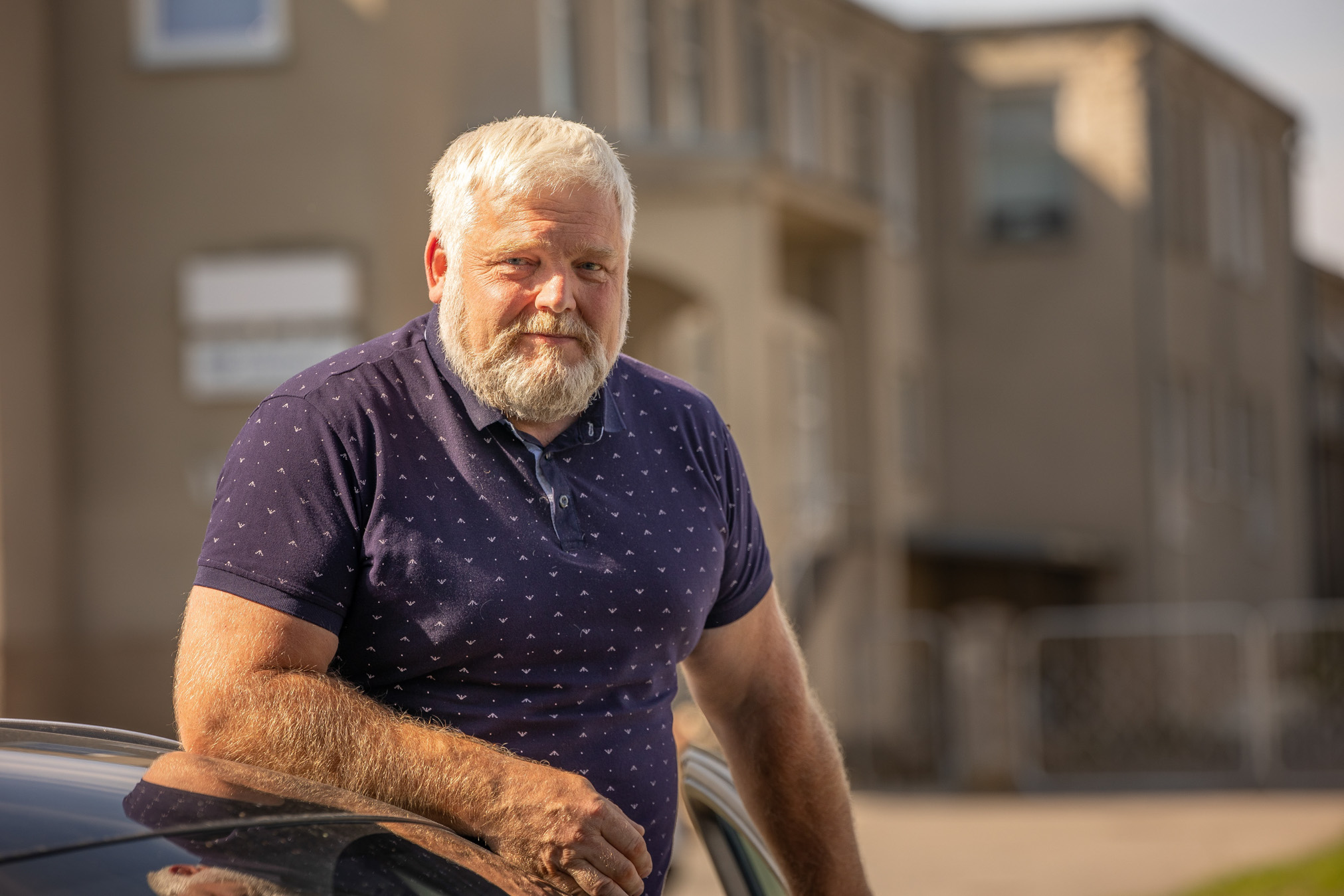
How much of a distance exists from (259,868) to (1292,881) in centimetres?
765

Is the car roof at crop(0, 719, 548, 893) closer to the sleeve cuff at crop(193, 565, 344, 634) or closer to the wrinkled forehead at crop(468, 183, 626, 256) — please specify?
the sleeve cuff at crop(193, 565, 344, 634)

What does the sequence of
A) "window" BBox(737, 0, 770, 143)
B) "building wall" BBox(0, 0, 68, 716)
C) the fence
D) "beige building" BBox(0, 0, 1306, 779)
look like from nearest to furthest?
"building wall" BBox(0, 0, 68, 716), "beige building" BBox(0, 0, 1306, 779), the fence, "window" BBox(737, 0, 770, 143)

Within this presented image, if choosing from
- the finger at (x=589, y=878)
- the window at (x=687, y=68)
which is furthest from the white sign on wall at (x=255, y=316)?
the finger at (x=589, y=878)

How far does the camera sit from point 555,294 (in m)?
2.61

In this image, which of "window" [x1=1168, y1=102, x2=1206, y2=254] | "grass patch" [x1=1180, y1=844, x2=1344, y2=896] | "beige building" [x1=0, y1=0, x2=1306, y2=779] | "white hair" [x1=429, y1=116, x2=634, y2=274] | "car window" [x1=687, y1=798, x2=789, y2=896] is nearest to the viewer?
"white hair" [x1=429, y1=116, x2=634, y2=274]

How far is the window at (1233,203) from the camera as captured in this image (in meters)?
27.1

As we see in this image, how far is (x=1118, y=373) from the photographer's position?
80.0ft

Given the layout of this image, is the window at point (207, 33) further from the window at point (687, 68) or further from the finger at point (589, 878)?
the finger at point (589, 878)

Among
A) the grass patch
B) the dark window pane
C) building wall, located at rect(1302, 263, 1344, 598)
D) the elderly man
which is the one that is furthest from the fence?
building wall, located at rect(1302, 263, 1344, 598)

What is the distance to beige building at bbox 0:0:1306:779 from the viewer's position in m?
13.6

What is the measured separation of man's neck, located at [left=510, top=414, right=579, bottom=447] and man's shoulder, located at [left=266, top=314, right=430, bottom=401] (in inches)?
7.2

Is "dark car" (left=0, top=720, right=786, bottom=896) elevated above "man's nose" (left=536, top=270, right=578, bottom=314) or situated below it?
below

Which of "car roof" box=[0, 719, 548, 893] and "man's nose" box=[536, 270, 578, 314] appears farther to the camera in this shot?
"man's nose" box=[536, 270, 578, 314]

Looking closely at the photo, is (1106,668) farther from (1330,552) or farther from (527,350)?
(1330,552)
